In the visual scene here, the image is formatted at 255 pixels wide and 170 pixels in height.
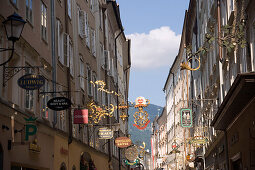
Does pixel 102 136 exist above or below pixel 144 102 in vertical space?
below

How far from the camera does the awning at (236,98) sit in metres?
13.2

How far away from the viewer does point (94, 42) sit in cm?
3647

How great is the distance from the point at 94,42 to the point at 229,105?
20640mm

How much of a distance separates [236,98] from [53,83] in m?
9.57

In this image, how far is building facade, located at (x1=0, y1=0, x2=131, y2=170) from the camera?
53.3 ft

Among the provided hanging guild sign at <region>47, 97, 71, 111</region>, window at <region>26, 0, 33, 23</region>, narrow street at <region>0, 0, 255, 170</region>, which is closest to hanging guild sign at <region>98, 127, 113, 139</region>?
narrow street at <region>0, 0, 255, 170</region>

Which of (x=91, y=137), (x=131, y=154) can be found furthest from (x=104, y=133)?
(x=131, y=154)

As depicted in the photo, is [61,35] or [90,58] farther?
[90,58]

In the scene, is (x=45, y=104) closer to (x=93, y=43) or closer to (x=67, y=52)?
(x=67, y=52)

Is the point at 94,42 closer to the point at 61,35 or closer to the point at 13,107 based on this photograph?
the point at 61,35

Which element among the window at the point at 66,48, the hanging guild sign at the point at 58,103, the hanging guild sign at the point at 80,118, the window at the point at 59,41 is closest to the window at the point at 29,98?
the hanging guild sign at the point at 58,103

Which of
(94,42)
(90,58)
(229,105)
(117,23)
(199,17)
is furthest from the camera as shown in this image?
(117,23)

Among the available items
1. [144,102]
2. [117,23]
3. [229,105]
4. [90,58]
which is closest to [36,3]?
[229,105]

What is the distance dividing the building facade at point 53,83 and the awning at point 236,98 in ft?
18.9
